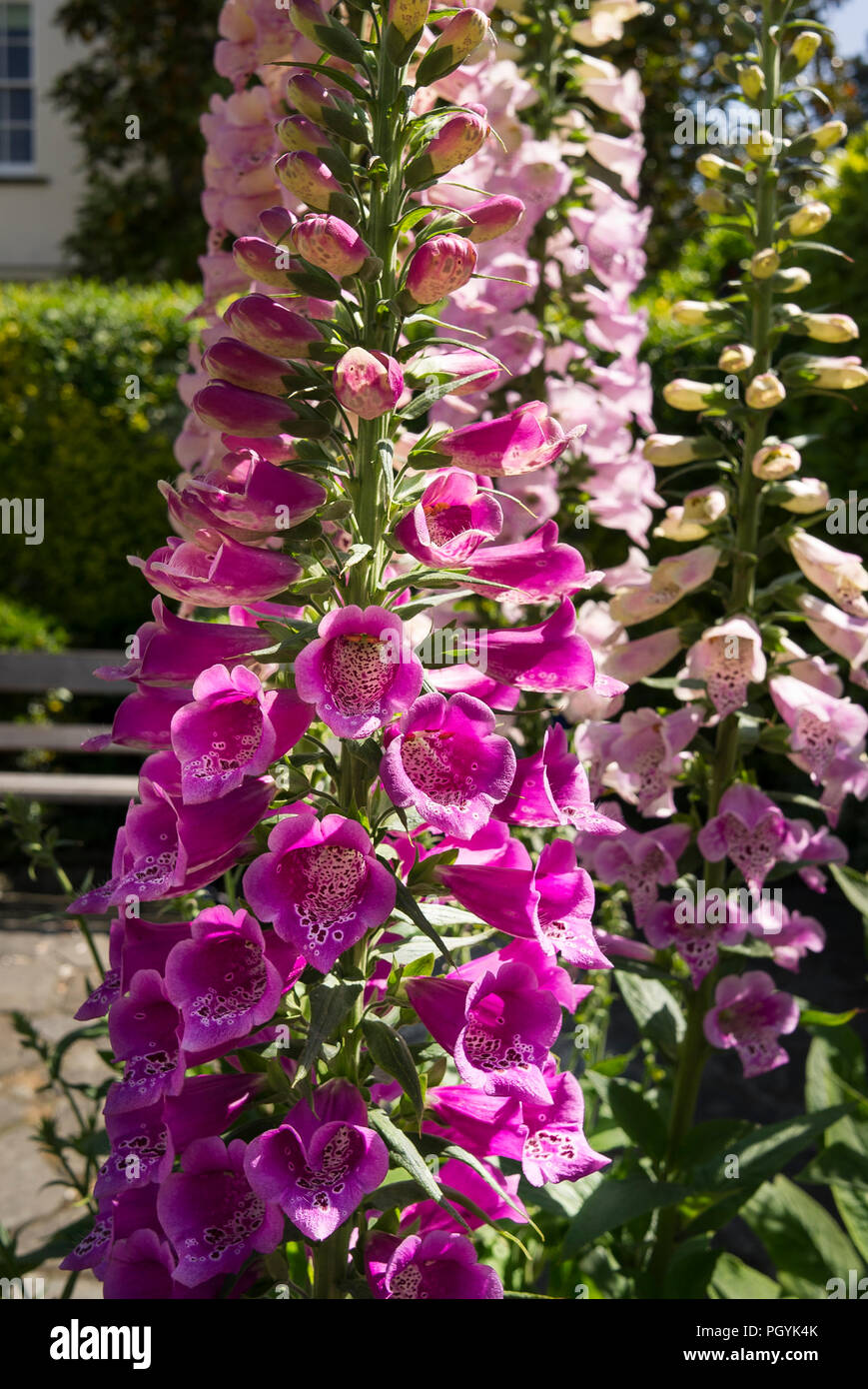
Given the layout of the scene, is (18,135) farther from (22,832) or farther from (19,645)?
(22,832)

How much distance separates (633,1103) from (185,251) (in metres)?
9.35

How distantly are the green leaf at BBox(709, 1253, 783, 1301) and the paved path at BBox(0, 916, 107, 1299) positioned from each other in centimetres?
128

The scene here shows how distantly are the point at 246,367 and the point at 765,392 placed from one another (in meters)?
0.94

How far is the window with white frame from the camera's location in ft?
39.4

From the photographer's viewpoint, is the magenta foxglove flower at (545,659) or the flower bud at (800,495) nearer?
the magenta foxglove flower at (545,659)

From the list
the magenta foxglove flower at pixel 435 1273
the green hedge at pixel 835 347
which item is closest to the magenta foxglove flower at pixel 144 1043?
the magenta foxglove flower at pixel 435 1273

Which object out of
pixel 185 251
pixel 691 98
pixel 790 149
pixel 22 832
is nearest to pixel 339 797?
pixel 22 832

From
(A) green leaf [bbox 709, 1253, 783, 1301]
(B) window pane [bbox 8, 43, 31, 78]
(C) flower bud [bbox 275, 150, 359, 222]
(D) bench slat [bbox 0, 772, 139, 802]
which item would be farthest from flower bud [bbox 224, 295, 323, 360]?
(B) window pane [bbox 8, 43, 31, 78]

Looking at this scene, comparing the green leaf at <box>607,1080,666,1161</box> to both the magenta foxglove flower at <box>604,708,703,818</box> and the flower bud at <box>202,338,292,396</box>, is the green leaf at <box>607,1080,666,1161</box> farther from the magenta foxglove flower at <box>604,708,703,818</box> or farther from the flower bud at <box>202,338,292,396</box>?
the flower bud at <box>202,338,292,396</box>

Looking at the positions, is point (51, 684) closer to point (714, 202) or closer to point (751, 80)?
point (714, 202)

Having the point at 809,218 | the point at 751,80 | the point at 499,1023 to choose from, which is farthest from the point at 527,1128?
the point at 751,80

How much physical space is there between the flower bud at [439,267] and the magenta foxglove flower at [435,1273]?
882 mm

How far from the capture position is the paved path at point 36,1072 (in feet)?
10.2

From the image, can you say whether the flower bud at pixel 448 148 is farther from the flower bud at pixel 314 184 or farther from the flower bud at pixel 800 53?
the flower bud at pixel 800 53
